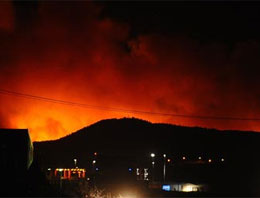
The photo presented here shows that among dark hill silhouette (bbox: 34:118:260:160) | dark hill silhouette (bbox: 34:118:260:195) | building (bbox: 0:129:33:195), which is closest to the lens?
building (bbox: 0:129:33:195)

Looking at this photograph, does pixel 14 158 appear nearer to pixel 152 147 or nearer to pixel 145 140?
pixel 152 147

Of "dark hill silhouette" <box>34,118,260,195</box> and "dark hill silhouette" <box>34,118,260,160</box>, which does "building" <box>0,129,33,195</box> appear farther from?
"dark hill silhouette" <box>34,118,260,160</box>

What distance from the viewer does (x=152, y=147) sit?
130 m

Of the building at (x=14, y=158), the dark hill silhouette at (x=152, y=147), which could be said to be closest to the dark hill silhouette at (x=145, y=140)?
the dark hill silhouette at (x=152, y=147)

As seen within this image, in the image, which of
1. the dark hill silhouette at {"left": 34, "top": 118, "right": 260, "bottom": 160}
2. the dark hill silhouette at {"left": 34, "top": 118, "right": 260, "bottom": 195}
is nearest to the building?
the dark hill silhouette at {"left": 34, "top": 118, "right": 260, "bottom": 195}

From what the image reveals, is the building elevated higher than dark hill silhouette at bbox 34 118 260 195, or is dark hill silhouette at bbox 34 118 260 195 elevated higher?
dark hill silhouette at bbox 34 118 260 195

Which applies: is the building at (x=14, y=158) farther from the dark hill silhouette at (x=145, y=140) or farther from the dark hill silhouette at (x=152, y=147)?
the dark hill silhouette at (x=145, y=140)

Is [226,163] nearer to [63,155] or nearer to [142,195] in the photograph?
→ [142,195]

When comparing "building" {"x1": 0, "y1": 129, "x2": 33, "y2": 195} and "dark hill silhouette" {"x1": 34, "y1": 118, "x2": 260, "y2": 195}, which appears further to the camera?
"dark hill silhouette" {"x1": 34, "y1": 118, "x2": 260, "y2": 195}

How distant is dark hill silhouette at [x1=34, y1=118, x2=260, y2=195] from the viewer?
79.8m

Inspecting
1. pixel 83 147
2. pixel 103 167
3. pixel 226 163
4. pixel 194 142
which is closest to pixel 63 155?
pixel 83 147

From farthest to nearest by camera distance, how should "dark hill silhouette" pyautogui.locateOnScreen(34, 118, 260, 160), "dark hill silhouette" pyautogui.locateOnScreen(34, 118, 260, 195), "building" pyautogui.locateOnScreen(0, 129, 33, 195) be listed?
"dark hill silhouette" pyautogui.locateOnScreen(34, 118, 260, 160) < "dark hill silhouette" pyautogui.locateOnScreen(34, 118, 260, 195) < "building" pyautogui.locateOnScreen(0, 129, 33, 195)

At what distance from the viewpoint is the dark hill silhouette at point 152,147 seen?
3142 inches

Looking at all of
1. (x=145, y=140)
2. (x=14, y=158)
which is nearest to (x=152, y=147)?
(x=145, y=140)
